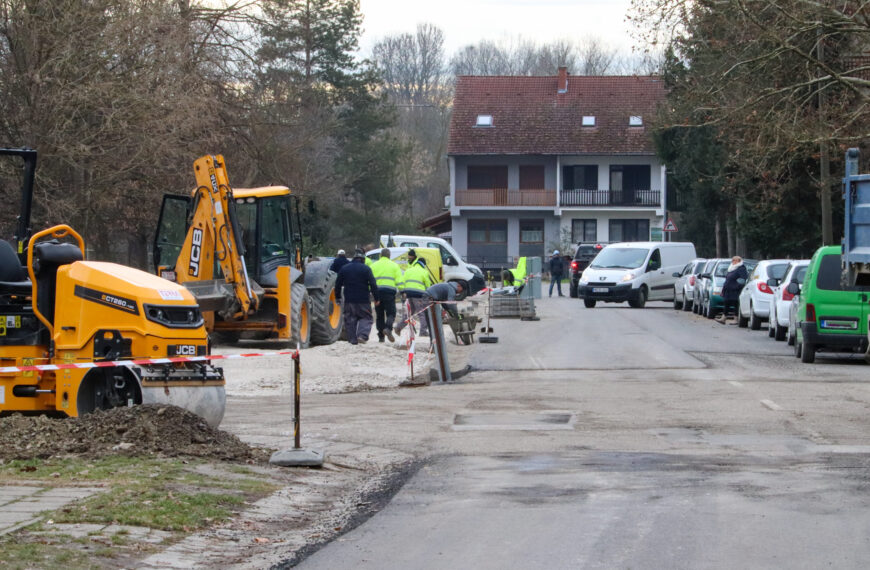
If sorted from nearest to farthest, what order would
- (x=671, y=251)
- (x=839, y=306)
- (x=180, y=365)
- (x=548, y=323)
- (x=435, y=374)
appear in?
(x=180, y=365) → (x=435, y=374) → (x=839, y=306) → (x=548, y=323) → (x=671, y=251)

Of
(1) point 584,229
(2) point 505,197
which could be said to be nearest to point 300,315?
(2) point 505,197

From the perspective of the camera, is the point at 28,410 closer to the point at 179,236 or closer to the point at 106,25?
the point at 179,236

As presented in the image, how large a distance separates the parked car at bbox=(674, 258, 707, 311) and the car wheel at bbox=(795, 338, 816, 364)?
620 inches

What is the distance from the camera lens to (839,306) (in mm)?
19750

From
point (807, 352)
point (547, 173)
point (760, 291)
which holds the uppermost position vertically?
point (547, 173)

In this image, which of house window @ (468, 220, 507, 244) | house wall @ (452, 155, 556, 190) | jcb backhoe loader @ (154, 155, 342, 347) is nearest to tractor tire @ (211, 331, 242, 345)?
jcb backhoe loader @ (154, 155, 342, 347)

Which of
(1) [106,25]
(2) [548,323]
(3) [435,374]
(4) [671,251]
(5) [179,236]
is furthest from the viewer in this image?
(4) [671,251]

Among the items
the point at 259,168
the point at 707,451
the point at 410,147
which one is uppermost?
the point at 410,147

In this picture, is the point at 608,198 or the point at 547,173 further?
the point at 547,173

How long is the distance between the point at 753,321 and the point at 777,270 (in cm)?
145

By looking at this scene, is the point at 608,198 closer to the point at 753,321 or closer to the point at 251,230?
the point at 753,321

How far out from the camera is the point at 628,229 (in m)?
74.7

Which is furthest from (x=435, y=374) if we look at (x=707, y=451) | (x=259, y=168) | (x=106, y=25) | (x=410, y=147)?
(x=410, y=147)

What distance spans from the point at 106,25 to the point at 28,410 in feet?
52.9
